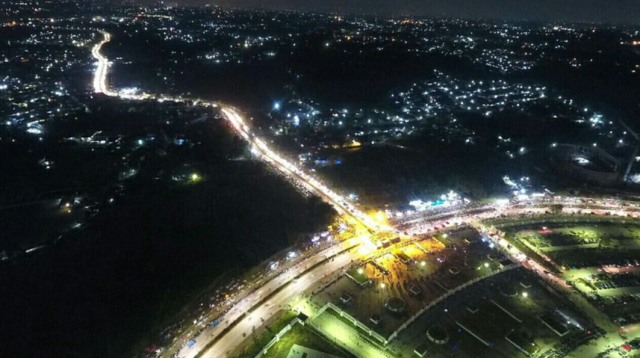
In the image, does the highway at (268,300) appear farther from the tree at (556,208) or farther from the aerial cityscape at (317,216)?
the tree at (556,208)

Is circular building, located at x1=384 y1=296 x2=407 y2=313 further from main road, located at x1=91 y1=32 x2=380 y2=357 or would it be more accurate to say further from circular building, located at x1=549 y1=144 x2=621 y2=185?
circular building, located at x1=549 y1=144 x2=621 y2=185

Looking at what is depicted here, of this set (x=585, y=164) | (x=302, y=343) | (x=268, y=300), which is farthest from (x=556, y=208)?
(x=268, y=300)

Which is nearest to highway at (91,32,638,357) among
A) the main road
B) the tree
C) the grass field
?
the main road

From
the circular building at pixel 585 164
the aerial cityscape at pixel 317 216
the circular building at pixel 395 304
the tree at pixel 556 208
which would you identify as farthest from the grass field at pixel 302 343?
the circular building at pixel 585 164

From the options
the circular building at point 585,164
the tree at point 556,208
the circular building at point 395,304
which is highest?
the circular building at point 585,164

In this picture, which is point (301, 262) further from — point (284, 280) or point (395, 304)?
point (395, 304)

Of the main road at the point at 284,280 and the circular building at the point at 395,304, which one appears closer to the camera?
the main road at the point at 284,280

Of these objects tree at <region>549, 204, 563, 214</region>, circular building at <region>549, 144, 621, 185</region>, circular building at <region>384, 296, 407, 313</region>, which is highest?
circular building at <region>549, 144, 621, 185</region>

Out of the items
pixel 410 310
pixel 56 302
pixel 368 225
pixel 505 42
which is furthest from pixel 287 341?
pixel 505 42
